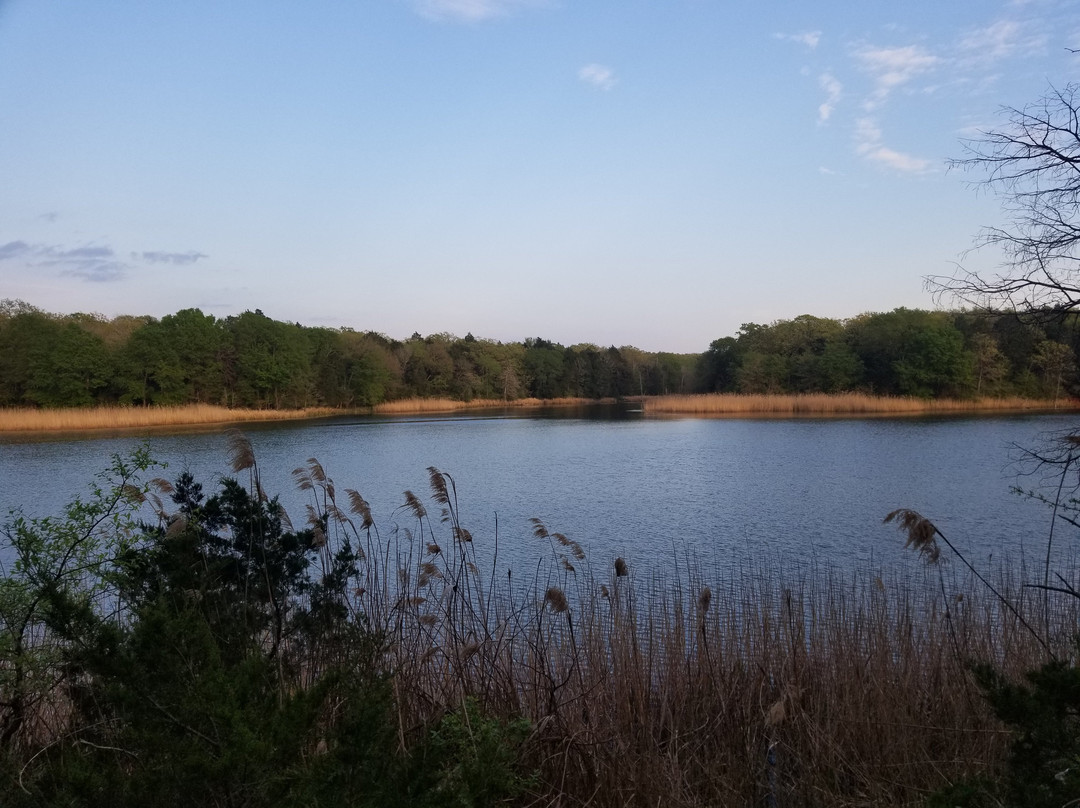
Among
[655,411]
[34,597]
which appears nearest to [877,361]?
[655,411]

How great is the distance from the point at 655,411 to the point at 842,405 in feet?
40.5

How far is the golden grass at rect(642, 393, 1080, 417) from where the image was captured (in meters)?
45.4

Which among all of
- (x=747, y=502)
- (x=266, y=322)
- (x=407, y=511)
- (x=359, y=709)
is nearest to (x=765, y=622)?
(x=359, y=709)

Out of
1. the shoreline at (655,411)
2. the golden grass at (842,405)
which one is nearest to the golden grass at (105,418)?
the shoreline at (655,411)

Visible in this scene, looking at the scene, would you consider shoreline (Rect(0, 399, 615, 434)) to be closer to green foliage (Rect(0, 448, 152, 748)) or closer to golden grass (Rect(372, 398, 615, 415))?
golden grass (Rect(372, 398, 615, 415))

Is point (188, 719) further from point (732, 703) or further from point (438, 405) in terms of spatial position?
point (438, 405)

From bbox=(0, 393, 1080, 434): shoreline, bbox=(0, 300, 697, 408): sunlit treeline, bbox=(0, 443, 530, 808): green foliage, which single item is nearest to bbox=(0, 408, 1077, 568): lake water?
bbox=(0, 443, 530, 808): green foliage

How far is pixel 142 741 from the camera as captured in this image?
7.55ft

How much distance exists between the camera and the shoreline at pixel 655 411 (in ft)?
117

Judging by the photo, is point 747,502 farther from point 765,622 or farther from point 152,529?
point 152,529

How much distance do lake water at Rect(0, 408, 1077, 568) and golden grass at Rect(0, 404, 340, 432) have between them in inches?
268

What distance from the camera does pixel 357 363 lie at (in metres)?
59.7

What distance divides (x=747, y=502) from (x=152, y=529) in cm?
1219

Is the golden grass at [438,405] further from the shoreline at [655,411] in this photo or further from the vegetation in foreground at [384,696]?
the vegetation in foreground at [384,696]
